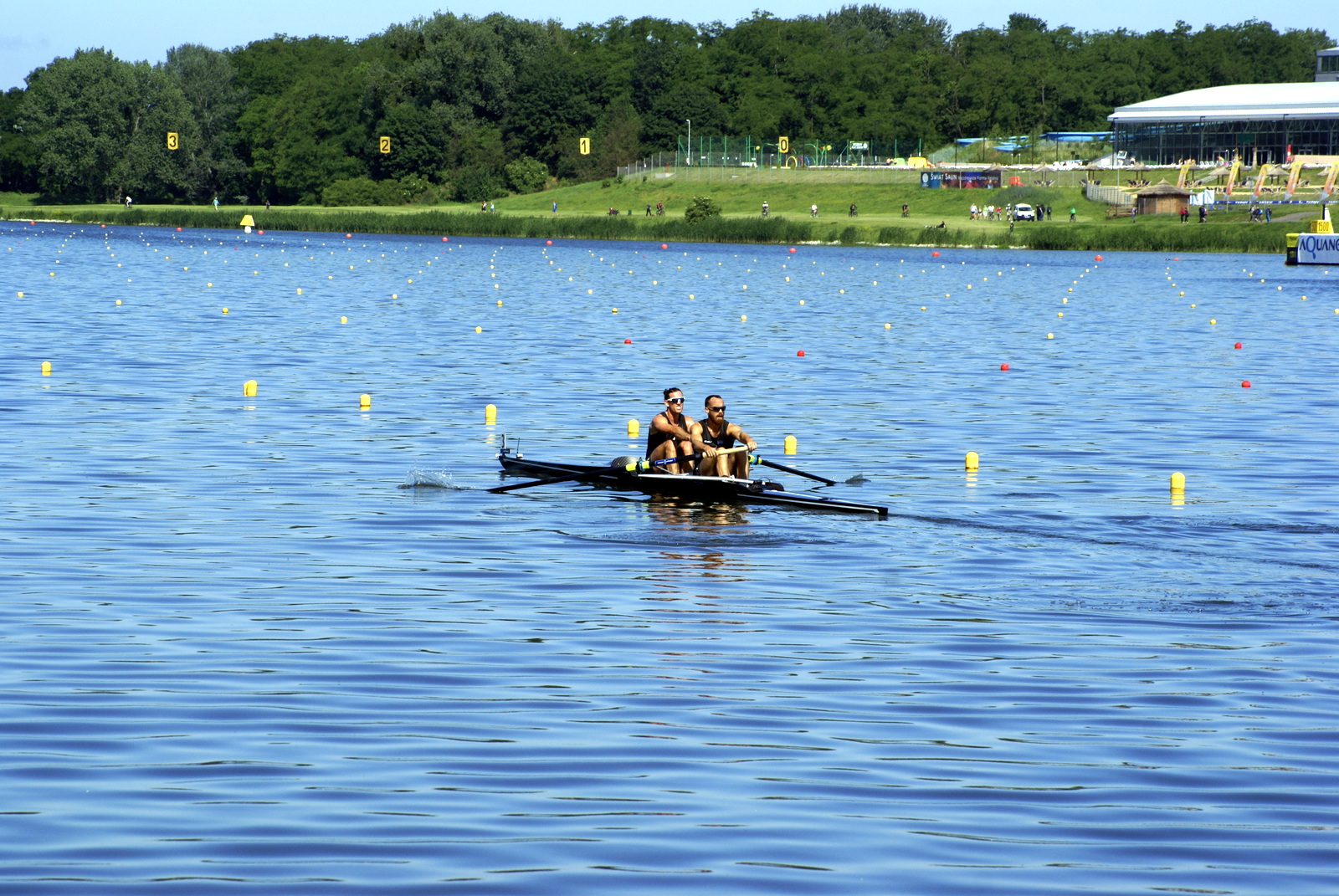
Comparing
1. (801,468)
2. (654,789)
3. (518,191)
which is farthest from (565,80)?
(654,789)

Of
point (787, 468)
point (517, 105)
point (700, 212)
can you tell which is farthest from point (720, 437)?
point (517, 105)

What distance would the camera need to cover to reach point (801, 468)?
22469 millimetres

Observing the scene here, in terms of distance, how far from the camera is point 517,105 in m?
175

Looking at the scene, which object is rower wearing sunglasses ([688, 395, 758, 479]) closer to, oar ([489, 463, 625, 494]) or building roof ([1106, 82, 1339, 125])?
oar ([489, 463, 625, 494])

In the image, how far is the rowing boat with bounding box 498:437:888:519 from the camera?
18078mm

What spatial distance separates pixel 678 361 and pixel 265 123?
15770 centimetres

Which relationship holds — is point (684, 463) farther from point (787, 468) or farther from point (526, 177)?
point (526, 177)

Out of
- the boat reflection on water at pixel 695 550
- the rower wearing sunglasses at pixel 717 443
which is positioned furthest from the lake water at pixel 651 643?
the rower wearing sunglasses at pixel 717 443

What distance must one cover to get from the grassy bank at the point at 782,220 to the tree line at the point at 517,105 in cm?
1071

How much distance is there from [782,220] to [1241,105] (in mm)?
47543

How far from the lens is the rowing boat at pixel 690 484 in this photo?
18078 mm

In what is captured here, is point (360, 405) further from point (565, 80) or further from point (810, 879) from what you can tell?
point (565, 80)

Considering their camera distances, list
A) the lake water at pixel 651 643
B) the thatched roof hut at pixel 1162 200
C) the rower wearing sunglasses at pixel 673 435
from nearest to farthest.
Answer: the lake water at pixel 651 643 → the rower wearing sunglasses at pixel 673 435 → the thatched roof hut at pixel 1162 200

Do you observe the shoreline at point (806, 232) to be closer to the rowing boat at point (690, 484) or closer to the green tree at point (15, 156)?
the green tree at point (15, 156)
